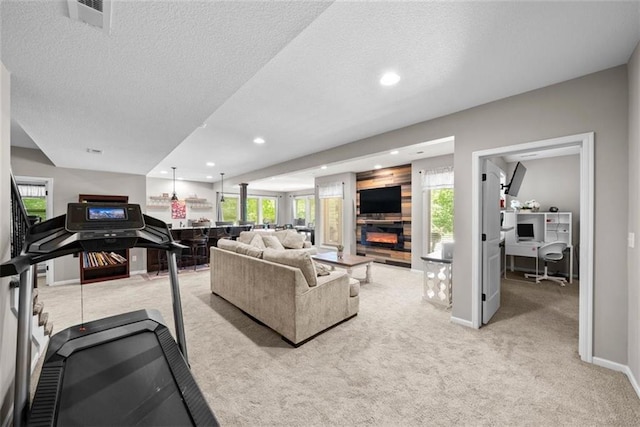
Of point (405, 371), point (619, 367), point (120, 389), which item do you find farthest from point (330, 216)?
point (120, 389)

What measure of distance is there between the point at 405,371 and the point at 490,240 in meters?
1.97

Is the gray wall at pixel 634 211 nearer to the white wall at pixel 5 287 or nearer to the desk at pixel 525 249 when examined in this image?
the desk at pixel 525 249

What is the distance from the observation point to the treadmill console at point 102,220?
1624 millimetres

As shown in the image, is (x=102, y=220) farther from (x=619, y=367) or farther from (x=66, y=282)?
(x=66, y=282)

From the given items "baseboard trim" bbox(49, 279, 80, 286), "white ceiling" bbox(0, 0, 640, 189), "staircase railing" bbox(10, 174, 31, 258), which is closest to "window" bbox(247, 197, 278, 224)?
"baseboard trim" bbox(49, 279, 80, 286)

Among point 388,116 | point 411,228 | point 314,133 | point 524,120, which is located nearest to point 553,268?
point 411,228

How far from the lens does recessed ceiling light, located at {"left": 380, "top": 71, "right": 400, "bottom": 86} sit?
88.9 inches

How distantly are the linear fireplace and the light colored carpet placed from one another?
2804 millimetres

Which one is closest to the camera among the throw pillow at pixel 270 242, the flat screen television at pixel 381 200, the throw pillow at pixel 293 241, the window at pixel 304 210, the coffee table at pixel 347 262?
the coffee table at pixel 347 262

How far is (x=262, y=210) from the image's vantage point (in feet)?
37.9

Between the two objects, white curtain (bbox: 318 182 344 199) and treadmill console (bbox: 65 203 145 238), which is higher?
white curtain (bbox: 318 182 344 199)

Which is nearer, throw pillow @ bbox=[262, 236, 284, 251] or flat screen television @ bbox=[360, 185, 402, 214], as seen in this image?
throw pillow @ bbox=[262, 236, 284, 251]

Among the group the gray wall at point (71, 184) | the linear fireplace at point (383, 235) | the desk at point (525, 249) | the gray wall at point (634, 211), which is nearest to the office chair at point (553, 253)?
the desk at point (525, 249)

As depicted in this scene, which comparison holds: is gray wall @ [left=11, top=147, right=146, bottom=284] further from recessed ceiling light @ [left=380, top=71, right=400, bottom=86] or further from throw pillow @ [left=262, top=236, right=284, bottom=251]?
recessed ceiling light @ [left=380, top=71, right=400, bottom=86]
